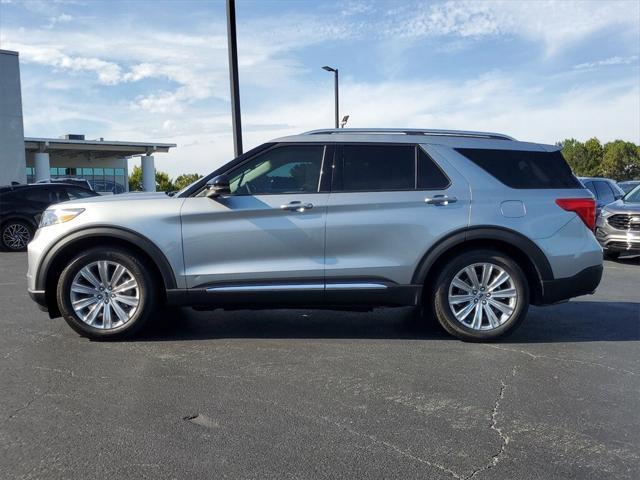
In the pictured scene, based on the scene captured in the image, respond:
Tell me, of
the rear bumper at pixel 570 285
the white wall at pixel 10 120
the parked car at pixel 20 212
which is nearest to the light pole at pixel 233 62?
the parked car at pixel 20 212

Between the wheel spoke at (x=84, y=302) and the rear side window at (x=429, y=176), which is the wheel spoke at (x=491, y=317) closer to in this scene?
the rear side window at (x=429, y=176)

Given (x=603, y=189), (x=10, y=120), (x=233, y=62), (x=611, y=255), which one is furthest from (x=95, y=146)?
(x=611, y=255)

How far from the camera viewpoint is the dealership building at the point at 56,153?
29.3 metres

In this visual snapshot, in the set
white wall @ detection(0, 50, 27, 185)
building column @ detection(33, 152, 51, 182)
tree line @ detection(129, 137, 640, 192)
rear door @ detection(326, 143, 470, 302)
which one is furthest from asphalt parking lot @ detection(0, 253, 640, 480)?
tree line @ detection(129, 137, 640, 192)

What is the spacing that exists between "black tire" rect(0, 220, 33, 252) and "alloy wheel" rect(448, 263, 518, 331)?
1109 cm

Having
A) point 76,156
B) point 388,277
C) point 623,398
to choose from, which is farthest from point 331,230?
point 76,156

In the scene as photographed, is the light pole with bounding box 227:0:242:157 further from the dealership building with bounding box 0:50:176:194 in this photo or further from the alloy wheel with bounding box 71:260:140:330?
the dealership building with bounding box 0:50:176:194

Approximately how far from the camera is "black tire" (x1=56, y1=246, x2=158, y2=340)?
5.21 meters

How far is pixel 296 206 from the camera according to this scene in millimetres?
5180

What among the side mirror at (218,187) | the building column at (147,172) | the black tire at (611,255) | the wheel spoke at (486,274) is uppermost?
the building column at (147,172)

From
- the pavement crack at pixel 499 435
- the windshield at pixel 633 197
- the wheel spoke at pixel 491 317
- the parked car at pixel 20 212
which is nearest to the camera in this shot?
the pavement crack at pixel 499 435

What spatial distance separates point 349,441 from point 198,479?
0.86m

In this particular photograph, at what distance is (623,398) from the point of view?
4.01 meters

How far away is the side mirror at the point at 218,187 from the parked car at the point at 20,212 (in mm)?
9421
